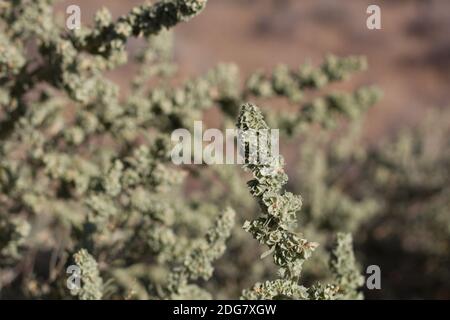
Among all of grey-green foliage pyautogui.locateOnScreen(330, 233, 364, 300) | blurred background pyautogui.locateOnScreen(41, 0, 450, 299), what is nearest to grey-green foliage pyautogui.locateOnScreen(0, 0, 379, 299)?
grey-green foliage pyautogui.locateOnScreen(330, 233, 364, 300)

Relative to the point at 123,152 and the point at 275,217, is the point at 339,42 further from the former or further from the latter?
the point at 275,217

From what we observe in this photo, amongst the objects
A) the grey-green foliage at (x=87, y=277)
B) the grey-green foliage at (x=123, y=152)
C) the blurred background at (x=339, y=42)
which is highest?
the blurred background at (x=339, y=42)

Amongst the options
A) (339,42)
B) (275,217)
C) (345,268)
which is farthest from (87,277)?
(339,42)

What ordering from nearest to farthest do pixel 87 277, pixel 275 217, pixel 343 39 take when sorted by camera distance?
pixel 275 217 < pixel 87 277 < pixel 343 39

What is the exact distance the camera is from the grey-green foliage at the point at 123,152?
233cm

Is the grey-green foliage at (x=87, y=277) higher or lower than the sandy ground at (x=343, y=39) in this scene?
lower

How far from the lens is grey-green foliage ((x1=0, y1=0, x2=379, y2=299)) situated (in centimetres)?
233

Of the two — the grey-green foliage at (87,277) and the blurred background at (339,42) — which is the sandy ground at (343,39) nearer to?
the blurred background at (339,42)

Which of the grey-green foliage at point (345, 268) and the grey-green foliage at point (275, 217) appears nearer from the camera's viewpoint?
the grey-green foliage at point (275, 217)

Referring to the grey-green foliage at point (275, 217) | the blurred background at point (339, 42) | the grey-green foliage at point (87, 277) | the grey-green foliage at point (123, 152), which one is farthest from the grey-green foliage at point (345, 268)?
the blurred background at point (339, 42)

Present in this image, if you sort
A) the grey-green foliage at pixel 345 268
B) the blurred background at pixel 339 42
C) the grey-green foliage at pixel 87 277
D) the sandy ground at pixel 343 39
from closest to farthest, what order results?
the grey-green foliage at pixel 87 277 → the grey-green foliage at pixel 345 268 → the blurred background at pixel 339 42 → the sandy ground at pixel 343 39

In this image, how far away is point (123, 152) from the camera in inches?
136

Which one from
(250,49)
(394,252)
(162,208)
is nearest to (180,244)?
(162,208)

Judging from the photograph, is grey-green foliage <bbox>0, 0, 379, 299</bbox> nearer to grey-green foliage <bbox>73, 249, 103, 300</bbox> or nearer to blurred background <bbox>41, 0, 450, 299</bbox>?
grey-green foliage <bbox>73, 249, 103, 300</bbox>
